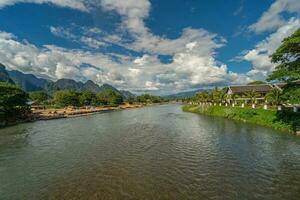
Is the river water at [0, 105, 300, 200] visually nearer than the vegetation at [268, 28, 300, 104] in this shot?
Yes

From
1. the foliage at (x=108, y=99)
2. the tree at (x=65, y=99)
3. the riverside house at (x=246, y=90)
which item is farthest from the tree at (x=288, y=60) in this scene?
the foliage at (x=108, y=99)

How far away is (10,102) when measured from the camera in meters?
61.8

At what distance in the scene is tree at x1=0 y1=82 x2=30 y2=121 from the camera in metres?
59.0

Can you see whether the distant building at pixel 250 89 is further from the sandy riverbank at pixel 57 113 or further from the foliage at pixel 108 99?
the foliage at pixel 108 99

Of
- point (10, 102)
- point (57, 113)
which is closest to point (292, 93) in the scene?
point (10, 102)

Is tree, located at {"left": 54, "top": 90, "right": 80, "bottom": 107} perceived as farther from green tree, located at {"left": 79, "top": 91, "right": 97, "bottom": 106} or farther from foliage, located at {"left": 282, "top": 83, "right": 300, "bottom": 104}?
foliage, located at {"left": 282, "top": 83, "right": 300, "bottom": 104}

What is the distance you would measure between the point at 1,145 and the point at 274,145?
35.5 metres

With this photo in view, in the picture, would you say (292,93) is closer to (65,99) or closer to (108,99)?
(65,99)

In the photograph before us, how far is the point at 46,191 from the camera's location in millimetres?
14734

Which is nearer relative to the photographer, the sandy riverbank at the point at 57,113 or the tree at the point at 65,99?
the sandy riverbank at the point at 57,113

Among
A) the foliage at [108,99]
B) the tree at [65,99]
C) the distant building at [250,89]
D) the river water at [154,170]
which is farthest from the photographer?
the foliage at [108,99]

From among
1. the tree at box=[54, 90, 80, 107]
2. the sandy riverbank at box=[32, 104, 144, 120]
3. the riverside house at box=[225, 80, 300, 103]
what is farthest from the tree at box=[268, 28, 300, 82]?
the tree at box=[54, 90, 80, 107]

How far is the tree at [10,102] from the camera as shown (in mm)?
59031

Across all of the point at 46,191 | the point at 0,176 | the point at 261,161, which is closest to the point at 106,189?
the point at 46,191
